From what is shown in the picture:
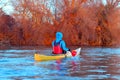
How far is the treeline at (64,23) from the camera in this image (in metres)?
48.2

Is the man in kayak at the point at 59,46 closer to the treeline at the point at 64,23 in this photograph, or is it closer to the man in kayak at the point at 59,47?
the man in kayak at the point at 59,47

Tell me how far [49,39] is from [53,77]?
3566 cm

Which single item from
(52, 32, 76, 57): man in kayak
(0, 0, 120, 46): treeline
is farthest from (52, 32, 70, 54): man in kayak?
(0, 0, 120, 46): treeline

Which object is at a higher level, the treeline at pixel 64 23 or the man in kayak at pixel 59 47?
the treeline at pixel 64 23

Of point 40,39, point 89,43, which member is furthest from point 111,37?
point 40,39

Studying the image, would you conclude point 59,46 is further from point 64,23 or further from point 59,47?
point 64,23

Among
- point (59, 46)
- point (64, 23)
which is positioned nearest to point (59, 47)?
point (59, 46)

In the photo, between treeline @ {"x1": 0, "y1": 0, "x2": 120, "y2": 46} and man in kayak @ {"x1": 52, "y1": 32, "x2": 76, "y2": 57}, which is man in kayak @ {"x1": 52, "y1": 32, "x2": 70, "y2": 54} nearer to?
man in kayak @ {"x1": 52, "y1": 32, "x2": 76, "y2": 57}

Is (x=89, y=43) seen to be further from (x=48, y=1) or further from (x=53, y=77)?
(x=53, y=77)

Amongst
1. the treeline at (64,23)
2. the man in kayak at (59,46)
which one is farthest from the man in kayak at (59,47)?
the treeline at (64,23)

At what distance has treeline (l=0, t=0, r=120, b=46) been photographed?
48.2 m

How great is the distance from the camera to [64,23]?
4928cm

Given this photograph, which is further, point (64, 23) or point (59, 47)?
point (64, 23)

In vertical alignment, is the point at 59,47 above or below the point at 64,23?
below
